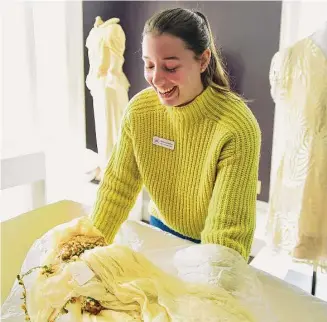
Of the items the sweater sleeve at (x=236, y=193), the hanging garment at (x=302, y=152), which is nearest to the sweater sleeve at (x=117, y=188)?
the sweater sleeve at (x=236, y=193)

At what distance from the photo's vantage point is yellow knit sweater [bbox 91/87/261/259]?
0.93 metres

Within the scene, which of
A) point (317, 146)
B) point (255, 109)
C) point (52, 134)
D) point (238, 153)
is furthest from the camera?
point (52, 134)

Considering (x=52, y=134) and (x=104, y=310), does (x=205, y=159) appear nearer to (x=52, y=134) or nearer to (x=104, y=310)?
(x=104, y=310)

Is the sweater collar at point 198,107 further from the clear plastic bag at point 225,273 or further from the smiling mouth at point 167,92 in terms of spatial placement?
the clear plastic bag at point 225,273

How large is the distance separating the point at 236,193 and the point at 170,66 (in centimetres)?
32

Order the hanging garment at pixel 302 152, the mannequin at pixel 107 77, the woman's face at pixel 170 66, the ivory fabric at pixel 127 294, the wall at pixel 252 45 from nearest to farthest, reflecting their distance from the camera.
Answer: the ivory fabric at pixel 127 294, the woman's face at pixel 170 66, the hanging garment at pixel 302 152, the wall at pixel 252 45, the mannequin at pixel 107 77

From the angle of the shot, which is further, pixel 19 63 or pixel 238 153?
pixel 19 63

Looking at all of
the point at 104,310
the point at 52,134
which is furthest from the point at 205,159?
the point at 52,134

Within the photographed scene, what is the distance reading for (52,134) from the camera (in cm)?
Answer: 271

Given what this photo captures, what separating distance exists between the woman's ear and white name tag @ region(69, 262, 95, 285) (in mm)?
538

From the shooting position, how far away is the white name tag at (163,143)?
1097mm

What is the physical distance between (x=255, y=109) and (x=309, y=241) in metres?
0.86

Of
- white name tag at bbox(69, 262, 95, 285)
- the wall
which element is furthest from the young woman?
the wall

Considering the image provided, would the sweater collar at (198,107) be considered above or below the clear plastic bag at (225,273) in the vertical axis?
above
